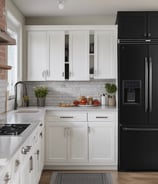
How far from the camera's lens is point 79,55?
544 centimetres

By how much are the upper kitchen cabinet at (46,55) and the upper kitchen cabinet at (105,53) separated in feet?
1.87

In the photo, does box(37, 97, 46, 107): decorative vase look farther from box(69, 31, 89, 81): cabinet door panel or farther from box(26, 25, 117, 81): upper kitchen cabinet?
box(69, 31, 89, 81): cabinet door panel

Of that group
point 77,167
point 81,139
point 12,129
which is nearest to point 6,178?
point 12,129

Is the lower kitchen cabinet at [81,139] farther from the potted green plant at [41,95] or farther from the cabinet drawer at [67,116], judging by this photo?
the potted green plant at [41,95]

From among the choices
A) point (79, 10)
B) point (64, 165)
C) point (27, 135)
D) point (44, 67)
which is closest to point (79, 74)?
point (44, 67)

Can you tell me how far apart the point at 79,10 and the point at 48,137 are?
2111mm

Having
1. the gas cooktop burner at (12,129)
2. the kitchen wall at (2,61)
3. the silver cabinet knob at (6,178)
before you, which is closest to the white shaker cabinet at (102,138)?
the kitchen wall at (2,61)

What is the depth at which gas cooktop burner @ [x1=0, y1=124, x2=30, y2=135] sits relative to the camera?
2825 mm

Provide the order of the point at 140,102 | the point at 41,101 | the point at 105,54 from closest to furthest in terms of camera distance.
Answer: the point at 140,102 → the point at 105,54 → the point at 41,101

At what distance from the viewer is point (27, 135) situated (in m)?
2.73

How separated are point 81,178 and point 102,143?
701 millimetres

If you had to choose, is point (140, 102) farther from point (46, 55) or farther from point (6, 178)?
point (6, 178)

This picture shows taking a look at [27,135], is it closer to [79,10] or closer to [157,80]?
[157,80]

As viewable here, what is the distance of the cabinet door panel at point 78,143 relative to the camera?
5.01 meters
